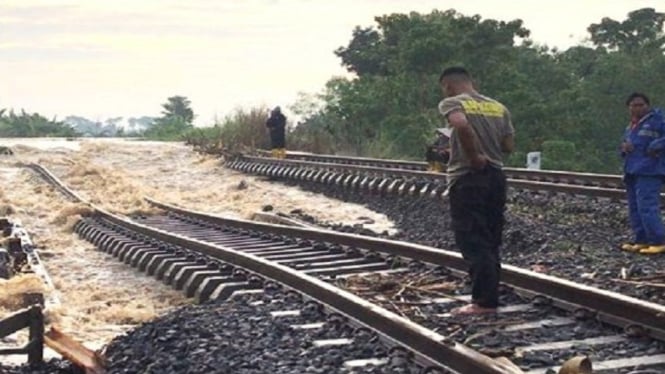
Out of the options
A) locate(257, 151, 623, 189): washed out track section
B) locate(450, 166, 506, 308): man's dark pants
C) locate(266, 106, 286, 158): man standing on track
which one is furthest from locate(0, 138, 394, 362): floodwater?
locate(450, 166, 506, 308): man's dark pants

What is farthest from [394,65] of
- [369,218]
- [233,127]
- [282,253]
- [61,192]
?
[282,253]

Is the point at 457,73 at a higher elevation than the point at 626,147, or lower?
higher

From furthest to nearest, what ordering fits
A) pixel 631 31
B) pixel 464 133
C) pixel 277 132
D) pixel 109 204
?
pixel 631 31, pixel 277 132, pixel 109 204, pixel 464 133

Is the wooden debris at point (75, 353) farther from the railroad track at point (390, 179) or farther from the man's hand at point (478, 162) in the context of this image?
the railroad track at point (390, 179)

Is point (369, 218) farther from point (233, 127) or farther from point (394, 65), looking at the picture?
point (394, 65)

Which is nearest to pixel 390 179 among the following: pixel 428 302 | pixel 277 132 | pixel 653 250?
pixel 653 250

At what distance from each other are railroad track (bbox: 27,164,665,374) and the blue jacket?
2600 mm

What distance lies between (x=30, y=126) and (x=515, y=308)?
58.9 meters

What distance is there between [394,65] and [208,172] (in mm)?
17126

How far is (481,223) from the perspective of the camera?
20.2 feet

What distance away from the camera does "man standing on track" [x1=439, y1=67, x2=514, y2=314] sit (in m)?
6.08

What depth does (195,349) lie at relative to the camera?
19.0 ft

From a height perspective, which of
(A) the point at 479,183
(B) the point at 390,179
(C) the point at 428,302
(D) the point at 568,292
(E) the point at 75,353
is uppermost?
(A) the point at 479,183

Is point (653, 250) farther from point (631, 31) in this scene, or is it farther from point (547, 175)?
point (631, 31)
